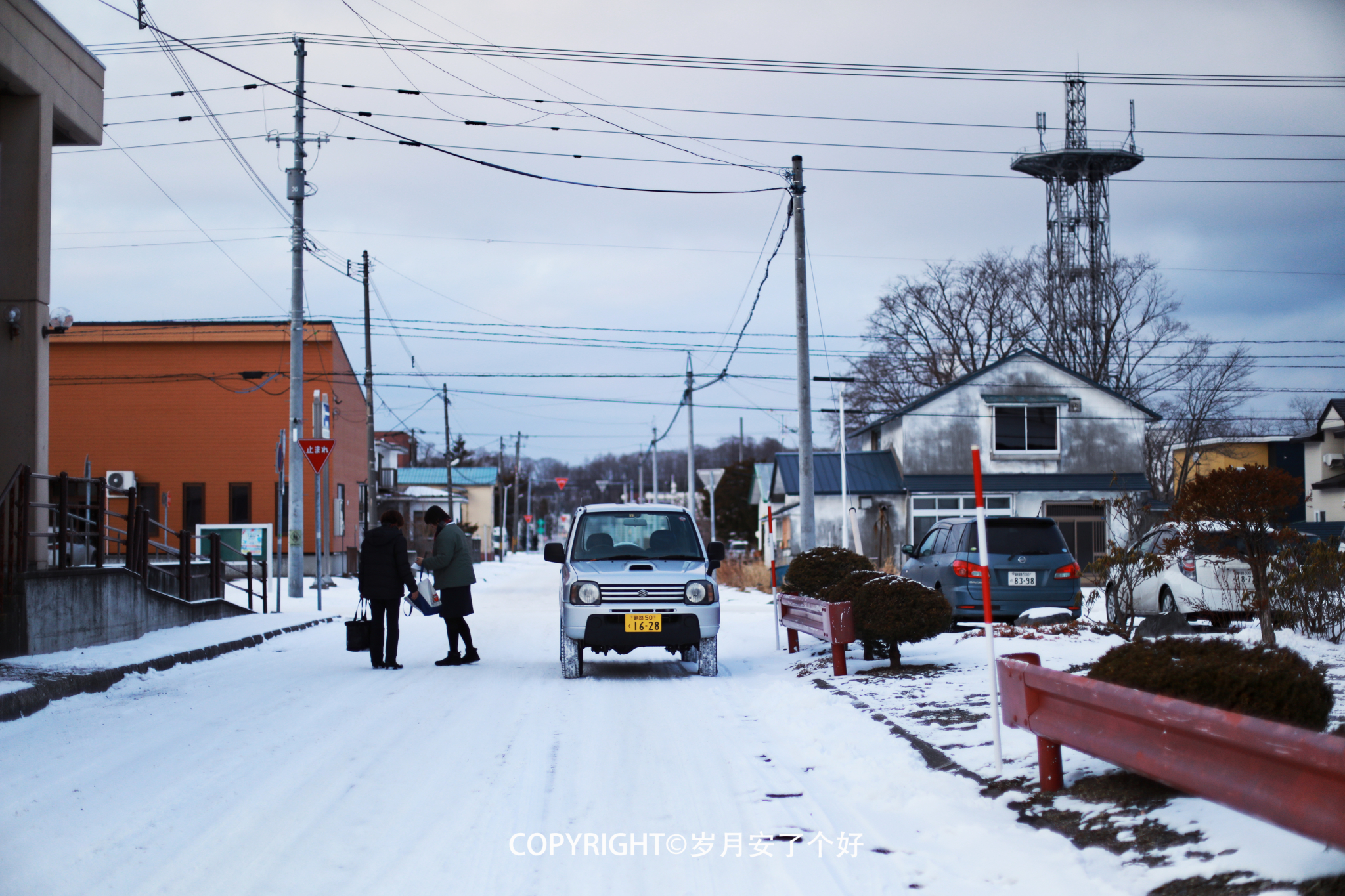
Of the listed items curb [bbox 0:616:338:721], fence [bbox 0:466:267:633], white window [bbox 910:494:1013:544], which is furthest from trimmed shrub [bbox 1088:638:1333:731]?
white window [bbox 910:494:1013:544]

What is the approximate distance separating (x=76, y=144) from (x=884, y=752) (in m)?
15.0

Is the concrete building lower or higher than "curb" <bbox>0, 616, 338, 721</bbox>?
higher

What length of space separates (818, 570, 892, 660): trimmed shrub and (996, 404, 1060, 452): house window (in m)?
29.2

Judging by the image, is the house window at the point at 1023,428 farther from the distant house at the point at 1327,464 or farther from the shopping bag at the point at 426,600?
the shopping bag at the point at 426,600

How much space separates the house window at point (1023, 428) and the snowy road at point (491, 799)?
3062 centimetres

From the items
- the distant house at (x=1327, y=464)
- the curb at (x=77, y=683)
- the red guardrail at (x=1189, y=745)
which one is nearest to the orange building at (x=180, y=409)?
the curb at (x=77, y=683)

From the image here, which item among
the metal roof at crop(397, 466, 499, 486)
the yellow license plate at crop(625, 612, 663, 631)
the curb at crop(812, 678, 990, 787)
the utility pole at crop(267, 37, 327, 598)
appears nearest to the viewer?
the curb at crop(812, 678, 990, 787)

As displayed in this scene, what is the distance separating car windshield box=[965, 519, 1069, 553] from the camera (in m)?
15.1

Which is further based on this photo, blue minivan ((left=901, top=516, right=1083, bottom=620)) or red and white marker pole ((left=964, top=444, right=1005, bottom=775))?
blue minivan ((left=901, top=516, right=1083, bottom=620))

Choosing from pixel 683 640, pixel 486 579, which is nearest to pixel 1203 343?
pixel 486 579

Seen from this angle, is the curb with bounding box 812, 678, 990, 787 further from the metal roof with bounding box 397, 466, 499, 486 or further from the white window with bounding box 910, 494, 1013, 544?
the metal roof with bounding box 397, 466, 499, 486

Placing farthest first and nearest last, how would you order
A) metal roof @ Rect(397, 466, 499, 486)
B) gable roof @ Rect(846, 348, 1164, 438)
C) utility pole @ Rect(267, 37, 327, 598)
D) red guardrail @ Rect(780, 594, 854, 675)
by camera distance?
metal roof @ Rect(397, 466, 499, 486) < gable roof @ Rect(846, 348, 1164, 438) < utility pole @ Rect(267, 37, 327, 598) < red guardrail @ Rect(780, 594, 854, 675)

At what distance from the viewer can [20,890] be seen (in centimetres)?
464

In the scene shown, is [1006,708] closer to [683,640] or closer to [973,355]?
[683,640]
